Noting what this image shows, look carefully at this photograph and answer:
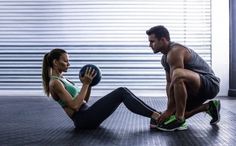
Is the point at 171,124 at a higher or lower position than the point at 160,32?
lower

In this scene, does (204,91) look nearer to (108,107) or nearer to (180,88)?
(180,88)

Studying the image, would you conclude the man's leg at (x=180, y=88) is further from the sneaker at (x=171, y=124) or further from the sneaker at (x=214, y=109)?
the sneaker at (x=214, y=109)

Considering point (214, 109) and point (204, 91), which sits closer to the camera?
point (204, 91)

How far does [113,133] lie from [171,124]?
18.8 inches

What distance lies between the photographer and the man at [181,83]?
3.15m

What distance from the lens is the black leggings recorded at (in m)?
3.20

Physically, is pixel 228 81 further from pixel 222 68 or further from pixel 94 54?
pixel 94 54

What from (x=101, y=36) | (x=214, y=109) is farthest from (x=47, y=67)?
(x=101, y=36)

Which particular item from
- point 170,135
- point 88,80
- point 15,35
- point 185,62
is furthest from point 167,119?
point 15,35

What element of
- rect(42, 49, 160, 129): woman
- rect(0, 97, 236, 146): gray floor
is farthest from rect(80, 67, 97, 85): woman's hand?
rect(0, 97, 236, 146): gray floor

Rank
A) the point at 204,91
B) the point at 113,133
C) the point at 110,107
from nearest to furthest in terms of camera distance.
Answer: the point at 113,133 < the point at 110,107 < the point at 204,91

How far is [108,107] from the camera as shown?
320 cm

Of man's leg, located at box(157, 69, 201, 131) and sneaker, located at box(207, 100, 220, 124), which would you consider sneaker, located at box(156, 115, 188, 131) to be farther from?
sneaker, located at box(207, 100, 220, 124)

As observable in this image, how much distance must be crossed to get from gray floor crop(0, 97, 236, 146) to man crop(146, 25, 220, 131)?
0.42 ft
